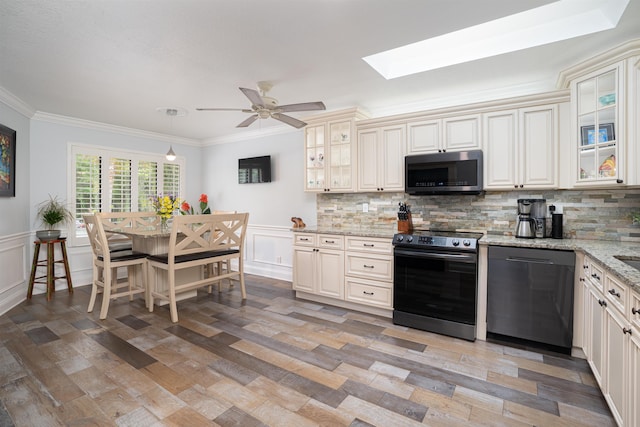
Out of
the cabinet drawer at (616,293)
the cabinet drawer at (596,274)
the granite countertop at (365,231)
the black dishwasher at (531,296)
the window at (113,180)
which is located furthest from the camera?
the window at (113,180)

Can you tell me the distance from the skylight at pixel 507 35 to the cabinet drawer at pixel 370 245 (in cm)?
168

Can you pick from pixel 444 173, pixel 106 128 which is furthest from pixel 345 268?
pixel 106 128

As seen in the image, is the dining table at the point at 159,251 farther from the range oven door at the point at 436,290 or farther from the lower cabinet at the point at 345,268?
the range oven door at the point at 436,290

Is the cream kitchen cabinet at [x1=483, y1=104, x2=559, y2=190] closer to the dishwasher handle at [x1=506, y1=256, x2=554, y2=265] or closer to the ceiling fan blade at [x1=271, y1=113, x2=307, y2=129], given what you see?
the dishwasher handle at [x1=506, y1=256, x2=554, y2=265]

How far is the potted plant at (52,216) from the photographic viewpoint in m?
4.15

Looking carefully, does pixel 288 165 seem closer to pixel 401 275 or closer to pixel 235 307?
pixel 235 307

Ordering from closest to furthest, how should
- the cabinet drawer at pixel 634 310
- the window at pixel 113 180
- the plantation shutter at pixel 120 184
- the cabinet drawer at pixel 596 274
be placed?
the cabinet drawer at pixel 634 310 → the cabinet drawer at pixel 596 274 → the window at pixel 113 180 → the plantation shutter at pixel 120 184

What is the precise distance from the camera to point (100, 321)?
3.37 m

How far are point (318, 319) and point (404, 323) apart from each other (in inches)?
35.1

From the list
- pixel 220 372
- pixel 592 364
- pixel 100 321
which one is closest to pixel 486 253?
pixel 592 364

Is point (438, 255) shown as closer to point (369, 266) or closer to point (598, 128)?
point (369, 266)

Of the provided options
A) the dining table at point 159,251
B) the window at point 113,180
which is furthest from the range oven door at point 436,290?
the window at point 113,180

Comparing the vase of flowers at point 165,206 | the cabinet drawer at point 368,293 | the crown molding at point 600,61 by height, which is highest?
the crown molding at point 600,61

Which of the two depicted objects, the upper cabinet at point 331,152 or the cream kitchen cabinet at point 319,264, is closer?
the cream kitchen cabinet at point 319,264
